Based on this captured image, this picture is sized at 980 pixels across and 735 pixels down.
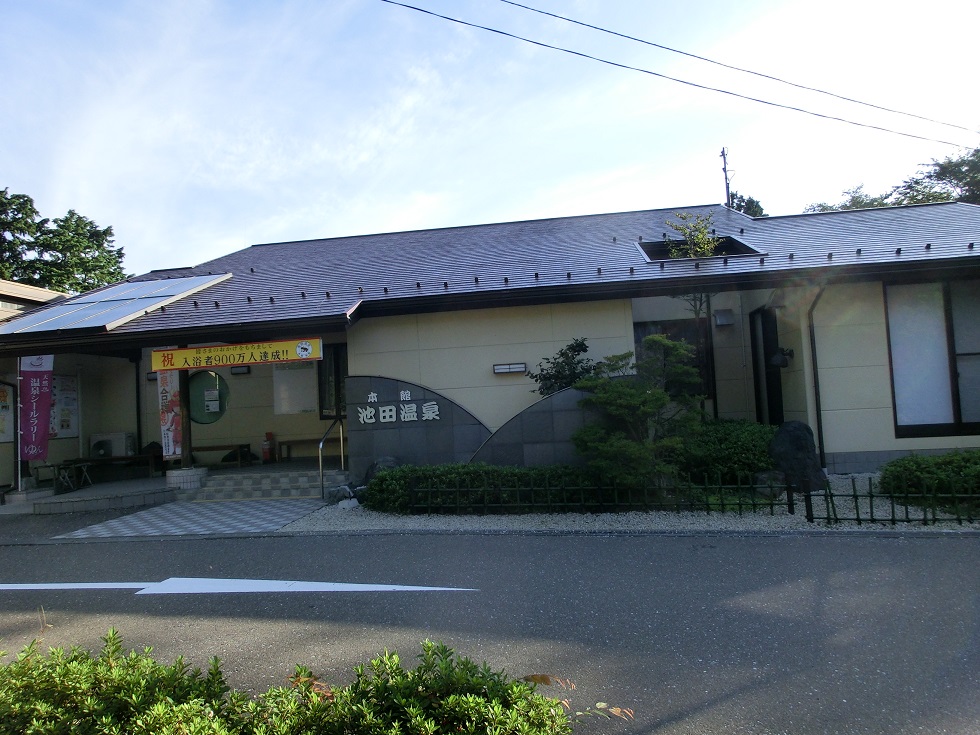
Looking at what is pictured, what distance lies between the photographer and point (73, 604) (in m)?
5.54

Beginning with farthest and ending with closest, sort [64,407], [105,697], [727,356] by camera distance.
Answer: [64,407] → [727,356] → [105,697]

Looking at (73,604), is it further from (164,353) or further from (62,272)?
(62,272)

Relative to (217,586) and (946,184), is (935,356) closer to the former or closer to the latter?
(217,586)

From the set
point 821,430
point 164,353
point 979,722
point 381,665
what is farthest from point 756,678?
point 164,353

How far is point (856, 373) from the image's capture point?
1017cm

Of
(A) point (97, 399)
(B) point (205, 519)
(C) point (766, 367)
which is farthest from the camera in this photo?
(A) point (97, 399)

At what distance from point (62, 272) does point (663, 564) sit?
2713cm

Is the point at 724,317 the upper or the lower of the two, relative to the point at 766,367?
upper

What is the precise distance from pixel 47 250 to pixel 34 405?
1741 cm

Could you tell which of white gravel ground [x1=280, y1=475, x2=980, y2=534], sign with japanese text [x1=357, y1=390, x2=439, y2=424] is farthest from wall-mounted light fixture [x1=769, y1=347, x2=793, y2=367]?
sign with japanese text [x1=357, y1=390, x2=439, y2=424]

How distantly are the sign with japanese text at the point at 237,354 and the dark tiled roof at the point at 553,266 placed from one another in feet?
1.13

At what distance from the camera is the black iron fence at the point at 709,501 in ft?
22.8

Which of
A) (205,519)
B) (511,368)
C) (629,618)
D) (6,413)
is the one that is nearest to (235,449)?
(6,413)

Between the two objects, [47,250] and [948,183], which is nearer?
[47,250]
